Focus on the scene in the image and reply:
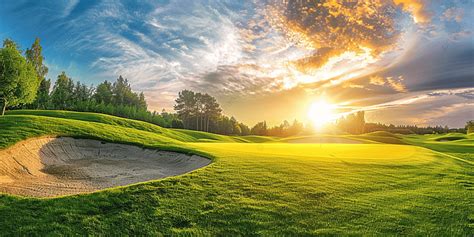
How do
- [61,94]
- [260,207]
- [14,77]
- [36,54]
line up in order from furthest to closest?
1. [61,94]
2. [36,54]
3. [14,77]
4. [260,207]

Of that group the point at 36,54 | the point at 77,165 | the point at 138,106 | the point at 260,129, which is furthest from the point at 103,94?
the point at 77,165

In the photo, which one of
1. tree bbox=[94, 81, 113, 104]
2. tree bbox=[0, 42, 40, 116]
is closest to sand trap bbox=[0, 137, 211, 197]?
tree bbox=[0, 42, 40, 116]

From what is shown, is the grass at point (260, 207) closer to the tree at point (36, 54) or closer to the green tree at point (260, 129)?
the tree at point (36, 54)

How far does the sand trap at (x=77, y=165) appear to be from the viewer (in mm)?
14125

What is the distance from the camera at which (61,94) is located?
93938mm

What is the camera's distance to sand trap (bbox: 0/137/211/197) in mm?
14125

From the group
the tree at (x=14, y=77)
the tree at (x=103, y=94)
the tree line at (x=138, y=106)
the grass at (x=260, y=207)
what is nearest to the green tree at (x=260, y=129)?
the tree line at (x=138, y=106)

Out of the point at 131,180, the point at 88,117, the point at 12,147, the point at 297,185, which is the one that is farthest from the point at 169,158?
the point at 88,117

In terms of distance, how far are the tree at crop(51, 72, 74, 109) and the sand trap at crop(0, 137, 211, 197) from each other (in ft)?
270

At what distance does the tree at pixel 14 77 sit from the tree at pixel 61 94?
212 ft

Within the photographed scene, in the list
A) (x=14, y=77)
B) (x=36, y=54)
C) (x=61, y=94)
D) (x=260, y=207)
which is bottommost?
(x=260, y=207)

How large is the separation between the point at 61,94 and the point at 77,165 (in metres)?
89.4

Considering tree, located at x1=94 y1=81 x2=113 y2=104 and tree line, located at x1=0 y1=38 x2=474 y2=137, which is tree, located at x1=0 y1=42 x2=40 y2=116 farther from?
tree, located at x1=94 y1=81 x2=113 y2=104

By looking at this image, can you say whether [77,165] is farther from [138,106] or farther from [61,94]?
[138,106]
